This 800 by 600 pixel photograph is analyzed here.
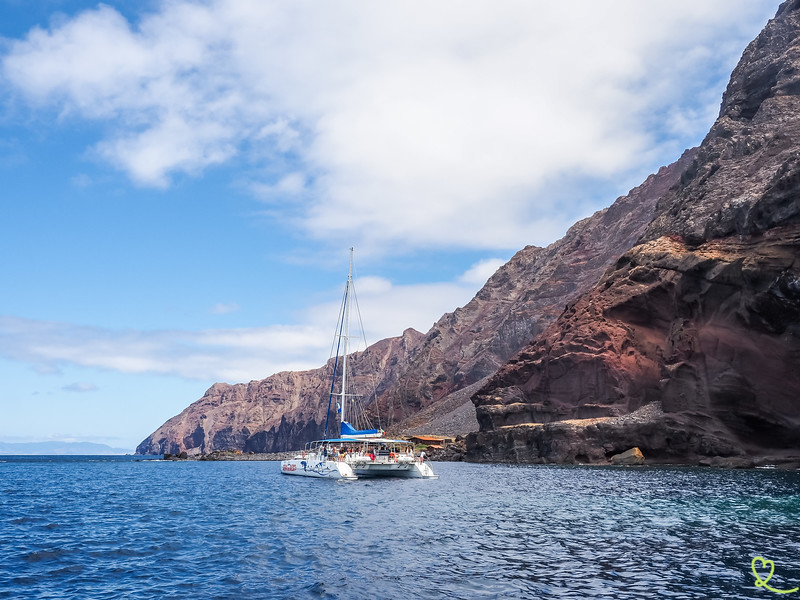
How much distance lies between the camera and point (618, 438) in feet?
301

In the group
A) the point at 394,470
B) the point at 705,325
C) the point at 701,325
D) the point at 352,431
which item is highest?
the point at 701,325

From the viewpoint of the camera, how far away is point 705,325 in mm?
87188

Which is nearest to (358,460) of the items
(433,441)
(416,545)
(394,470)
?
→ (394,470)

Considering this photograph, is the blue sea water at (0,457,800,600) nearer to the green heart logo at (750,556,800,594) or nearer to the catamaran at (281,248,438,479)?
the green heart logo at (750,556,800,594)

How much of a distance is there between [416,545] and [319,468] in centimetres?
5012

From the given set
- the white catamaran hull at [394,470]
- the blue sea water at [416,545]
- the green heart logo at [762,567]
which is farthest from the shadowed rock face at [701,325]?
the green heart logo at [762,567]

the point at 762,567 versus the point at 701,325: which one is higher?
the point at 701,325

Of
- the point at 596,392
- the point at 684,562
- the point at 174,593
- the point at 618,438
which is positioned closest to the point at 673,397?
the point at 618,438

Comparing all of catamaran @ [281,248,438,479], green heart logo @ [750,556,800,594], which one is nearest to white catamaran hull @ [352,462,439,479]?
catamaran @ [281,248,438,479]

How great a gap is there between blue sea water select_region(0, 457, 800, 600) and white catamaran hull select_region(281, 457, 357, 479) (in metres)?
18.1

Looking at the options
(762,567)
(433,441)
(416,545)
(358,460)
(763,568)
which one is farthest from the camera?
(433,441)

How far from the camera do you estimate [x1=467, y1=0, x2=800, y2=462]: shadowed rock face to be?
77.1m

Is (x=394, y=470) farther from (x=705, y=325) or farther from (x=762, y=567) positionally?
(x=762, y=567)

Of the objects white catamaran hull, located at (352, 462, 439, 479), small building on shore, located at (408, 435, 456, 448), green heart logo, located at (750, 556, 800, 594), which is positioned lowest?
Answer: green heart logo, located at (750, 556, 800, 594)
